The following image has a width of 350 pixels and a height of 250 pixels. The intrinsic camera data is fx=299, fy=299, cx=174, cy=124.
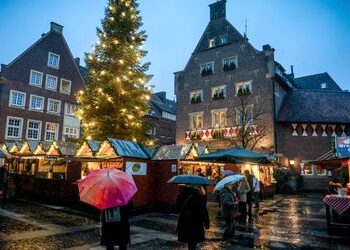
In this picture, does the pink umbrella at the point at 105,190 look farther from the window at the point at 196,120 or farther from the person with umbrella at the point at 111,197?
the window at the point at 196,120

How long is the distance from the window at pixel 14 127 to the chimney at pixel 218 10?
24984 mm

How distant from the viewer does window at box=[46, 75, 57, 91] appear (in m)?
35.8

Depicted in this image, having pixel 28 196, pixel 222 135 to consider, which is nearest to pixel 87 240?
pixel 28 196

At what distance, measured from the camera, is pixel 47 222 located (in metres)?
11.8

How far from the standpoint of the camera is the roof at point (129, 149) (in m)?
14.3

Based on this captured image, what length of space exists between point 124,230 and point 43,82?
110ft

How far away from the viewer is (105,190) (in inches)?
202

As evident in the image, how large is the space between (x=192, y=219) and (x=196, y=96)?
2870 centimetres

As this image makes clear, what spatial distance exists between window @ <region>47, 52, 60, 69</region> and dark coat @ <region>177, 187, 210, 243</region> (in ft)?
113

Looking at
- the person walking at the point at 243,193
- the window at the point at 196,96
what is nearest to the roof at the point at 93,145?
the person walking at the point at 243,193

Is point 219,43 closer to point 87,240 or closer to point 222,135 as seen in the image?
point 222,135

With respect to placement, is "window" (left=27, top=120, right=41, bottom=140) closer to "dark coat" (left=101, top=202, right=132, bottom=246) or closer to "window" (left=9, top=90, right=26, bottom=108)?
"window" (left=9, top=90, right=26, bottom=108)

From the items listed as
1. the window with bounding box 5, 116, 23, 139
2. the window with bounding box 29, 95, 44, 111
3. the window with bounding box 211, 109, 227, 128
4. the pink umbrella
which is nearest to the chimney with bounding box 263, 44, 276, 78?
the window with bounding box 211, 109, 227, 128

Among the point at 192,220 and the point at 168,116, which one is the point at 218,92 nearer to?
the point at 168,116
